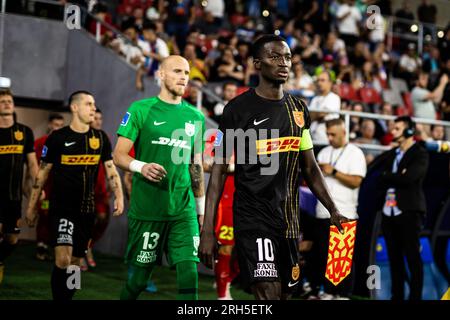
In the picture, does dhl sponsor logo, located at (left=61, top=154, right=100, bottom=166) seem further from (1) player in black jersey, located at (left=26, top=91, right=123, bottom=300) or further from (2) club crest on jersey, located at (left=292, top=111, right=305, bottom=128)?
(2) club crest on jersey, located at (left=292, top=111, right=305, bottom=128)

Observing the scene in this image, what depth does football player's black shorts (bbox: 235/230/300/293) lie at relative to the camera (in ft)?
18.8

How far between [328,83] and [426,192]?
2.27 m

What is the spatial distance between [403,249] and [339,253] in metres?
5.20

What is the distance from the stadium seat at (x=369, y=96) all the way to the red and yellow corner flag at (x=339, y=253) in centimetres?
1265

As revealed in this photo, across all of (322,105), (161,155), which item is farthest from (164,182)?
(322,105)

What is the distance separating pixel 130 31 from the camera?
1580 centimetres

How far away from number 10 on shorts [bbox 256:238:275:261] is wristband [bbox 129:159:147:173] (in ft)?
4.92

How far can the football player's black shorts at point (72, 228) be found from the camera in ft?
28.9

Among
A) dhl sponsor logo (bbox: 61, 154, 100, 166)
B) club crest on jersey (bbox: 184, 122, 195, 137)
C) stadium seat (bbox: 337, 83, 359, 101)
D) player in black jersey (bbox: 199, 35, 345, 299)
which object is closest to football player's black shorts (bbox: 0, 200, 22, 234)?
dhl sponsor logo (bbox: 61, 154, 100, 166)

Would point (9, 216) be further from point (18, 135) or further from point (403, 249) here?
point (403, 249)
